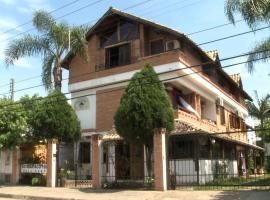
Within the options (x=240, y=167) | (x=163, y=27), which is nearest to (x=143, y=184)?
(x=163, y=27)

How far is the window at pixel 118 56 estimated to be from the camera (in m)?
28.0

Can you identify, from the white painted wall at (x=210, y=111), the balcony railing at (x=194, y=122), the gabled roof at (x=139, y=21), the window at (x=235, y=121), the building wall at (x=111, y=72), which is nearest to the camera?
the balcony railing at (x=194, y=122)

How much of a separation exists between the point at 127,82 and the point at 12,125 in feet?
25.2

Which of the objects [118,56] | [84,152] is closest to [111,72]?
[118,56]

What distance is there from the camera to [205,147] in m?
25.1

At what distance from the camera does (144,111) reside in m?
18.8

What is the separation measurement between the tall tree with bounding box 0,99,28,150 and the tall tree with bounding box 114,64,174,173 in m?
6.74

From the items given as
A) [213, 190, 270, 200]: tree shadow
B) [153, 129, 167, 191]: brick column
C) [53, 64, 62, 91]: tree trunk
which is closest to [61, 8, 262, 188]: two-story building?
[53, 64, 62, 91]: tree trunk

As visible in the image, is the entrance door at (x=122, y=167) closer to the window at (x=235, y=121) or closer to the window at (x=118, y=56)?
the window at (x=118, y=56)

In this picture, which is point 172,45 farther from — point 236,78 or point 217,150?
point 236,78

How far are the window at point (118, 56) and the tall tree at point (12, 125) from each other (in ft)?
24.8

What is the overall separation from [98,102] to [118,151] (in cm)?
407

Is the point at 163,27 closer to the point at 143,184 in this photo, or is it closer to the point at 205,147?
the point at 205,147

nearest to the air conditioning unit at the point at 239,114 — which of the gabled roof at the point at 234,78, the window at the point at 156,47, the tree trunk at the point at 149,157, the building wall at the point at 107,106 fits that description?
the gabled roof at the point at 234,78
